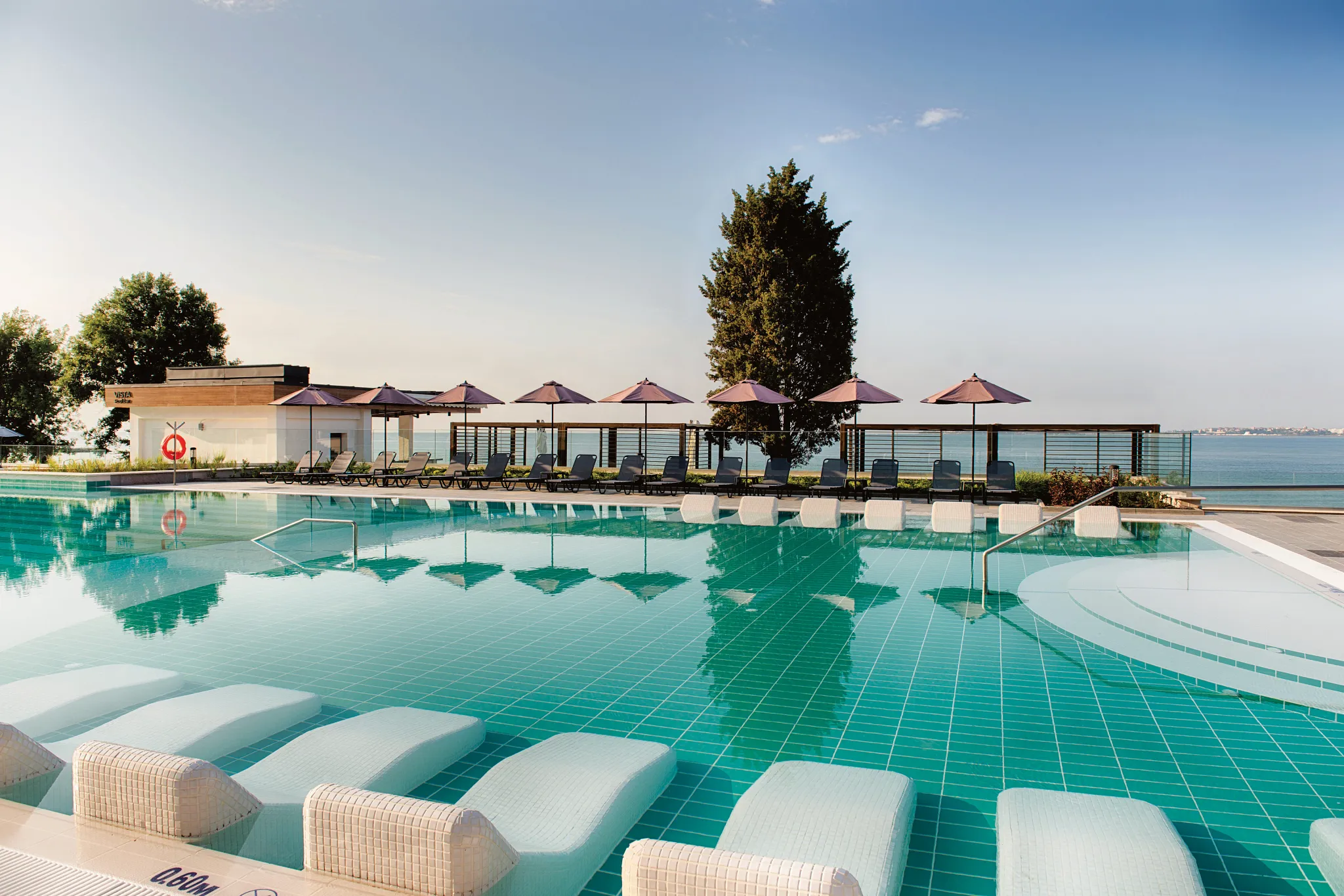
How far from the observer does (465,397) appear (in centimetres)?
1856

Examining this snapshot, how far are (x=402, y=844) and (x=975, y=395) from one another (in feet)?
47.8

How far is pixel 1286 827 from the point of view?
321 cm

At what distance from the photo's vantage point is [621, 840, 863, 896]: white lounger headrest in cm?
185

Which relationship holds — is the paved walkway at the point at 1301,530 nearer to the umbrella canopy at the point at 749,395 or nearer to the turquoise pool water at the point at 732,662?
the turquoise pool water at the point at 732,662

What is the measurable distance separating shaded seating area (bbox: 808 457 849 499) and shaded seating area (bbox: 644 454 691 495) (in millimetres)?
2766

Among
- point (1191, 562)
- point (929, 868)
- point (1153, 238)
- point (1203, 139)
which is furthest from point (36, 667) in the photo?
point (1153, 238)

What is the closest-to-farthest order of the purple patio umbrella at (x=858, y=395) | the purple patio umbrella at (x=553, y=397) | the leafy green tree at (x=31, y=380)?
1. the purple patio umbrella at (x=858, y=395)
2. the purple patio umbrella at (x=553, y=397)
3. the leafy green tree at (x=31, y=380)

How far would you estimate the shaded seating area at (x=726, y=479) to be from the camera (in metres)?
16.4

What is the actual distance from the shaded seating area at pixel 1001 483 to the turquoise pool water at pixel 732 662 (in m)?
3.73

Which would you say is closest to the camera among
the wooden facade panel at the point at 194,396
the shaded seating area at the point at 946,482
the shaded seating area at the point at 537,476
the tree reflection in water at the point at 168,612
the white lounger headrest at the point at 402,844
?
the white lounger headrest at the point at 402,844

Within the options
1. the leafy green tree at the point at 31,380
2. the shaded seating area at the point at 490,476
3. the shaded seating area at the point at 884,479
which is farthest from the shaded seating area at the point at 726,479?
the leafy green tree at the point at 31,380

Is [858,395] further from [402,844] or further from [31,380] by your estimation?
[31,380]

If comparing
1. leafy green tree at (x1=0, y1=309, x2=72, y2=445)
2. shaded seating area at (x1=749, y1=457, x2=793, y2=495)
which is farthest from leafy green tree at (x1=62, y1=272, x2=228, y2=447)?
shaded seating area at (x1=749, y1=457, x2=793, y2=495)

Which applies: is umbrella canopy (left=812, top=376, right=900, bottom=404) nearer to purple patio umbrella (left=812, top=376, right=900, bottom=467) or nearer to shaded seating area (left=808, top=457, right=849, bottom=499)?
purple patio umbrella (left=812, top=376, right=900, bottom=467)
